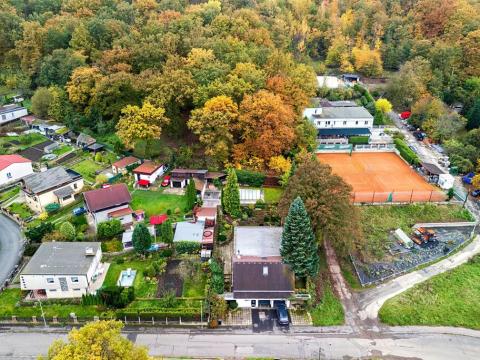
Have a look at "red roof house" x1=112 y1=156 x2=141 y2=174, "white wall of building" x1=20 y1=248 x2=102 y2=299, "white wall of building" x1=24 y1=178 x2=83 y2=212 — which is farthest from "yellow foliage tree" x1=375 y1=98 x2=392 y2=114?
"white wall of building" x1=20 y1=248 x2=102 y2=299

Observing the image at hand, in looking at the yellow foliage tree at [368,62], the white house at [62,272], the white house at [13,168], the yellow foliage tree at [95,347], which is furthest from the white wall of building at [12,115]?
the yellow foliage tree at [368,62]

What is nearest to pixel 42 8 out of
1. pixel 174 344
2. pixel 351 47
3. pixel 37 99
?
pixel 37 99

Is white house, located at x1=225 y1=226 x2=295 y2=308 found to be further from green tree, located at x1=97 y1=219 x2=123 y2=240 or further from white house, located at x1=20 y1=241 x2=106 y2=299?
green tree, located at x1=97 y1=219 x2=123 y2=240

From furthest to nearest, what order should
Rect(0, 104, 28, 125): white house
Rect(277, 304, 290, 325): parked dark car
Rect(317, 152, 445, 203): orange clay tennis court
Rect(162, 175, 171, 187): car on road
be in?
1. Rect(0, 104, 28, 125): white house
2. Rect(162, 175, 171, 187): car on road
3. Rect(317, 152, 445, 203): orange clay tennis court
4. Rect(277, 304, 290, 325): parked dark car

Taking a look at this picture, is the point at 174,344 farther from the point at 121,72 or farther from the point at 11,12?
the point at 11,12

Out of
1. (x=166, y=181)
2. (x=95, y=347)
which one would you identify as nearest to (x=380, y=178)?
(x=166, y=181)

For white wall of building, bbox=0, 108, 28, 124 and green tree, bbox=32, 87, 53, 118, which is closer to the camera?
green tree, bbox=32, 87, 53, 118
